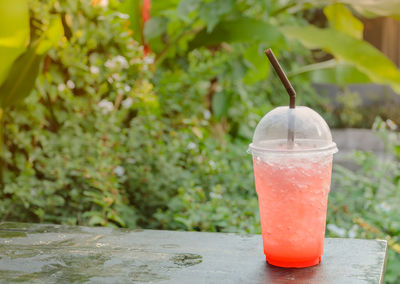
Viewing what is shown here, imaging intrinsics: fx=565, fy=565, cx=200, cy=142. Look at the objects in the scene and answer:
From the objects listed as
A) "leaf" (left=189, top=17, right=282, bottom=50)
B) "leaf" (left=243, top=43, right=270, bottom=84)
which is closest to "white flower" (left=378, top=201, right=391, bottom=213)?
"leaf" (left=189, top=17, right=282, bottom=50)

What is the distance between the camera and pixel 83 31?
251 cm

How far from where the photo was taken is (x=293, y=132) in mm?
1048

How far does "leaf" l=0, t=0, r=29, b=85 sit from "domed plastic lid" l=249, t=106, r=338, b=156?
4.05ft

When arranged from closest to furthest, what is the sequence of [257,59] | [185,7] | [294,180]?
1. [294,180]
2. [185,7]
3. [257,59]

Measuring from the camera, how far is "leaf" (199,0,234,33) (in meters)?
2.63

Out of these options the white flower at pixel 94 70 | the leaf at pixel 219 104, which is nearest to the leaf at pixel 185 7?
the white flower at pixel 94 70

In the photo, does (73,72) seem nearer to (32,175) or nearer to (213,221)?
(32,175)

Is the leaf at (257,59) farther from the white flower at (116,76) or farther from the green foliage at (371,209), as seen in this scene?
the white flower at (116,76)

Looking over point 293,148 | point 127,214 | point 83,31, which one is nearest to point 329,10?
point 83,31

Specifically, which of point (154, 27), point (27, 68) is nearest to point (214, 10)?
point (154, 27)

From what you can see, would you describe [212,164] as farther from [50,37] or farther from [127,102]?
[50,37]

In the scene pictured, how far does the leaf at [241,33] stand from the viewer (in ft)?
9.37

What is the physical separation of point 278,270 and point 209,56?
2.41 metres

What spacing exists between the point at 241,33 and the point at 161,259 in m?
2.01
